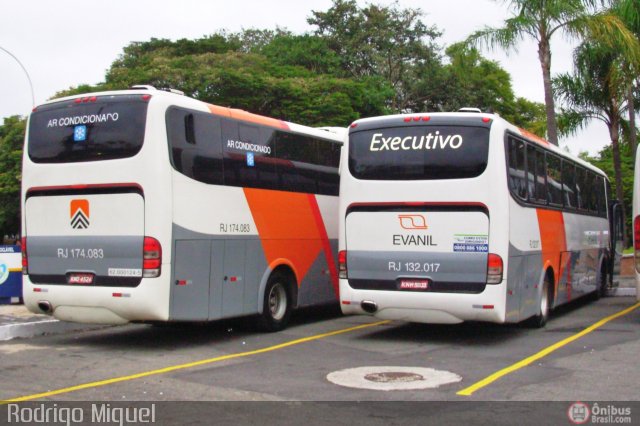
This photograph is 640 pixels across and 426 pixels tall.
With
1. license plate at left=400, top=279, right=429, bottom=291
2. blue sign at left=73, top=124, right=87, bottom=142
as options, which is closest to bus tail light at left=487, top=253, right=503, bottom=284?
license plate at left=400, top=279, right=429, bottom=291

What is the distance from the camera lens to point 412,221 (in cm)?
1183

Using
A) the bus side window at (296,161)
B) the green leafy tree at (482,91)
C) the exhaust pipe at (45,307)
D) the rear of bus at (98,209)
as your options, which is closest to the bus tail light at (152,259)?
the rear of bus at (98,209)

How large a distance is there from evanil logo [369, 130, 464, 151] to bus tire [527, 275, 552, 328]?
3565 mm

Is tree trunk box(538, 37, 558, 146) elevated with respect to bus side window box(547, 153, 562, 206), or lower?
elevated

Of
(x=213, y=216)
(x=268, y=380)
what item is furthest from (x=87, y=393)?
→ (x=213, y=216)

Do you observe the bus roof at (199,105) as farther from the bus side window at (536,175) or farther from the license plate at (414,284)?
the bus side window at (536,175)

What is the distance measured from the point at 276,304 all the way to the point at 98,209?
12.5 ft

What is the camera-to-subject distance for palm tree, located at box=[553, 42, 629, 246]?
23.9 m

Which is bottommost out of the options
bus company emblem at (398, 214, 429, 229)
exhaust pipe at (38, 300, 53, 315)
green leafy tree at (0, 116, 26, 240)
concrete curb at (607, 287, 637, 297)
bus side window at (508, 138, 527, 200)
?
concrete curb at (607, 287, 637, 297)

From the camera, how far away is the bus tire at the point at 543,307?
13.7 m

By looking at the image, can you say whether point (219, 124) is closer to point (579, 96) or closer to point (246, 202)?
point (246, 202)

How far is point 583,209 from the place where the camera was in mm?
17375

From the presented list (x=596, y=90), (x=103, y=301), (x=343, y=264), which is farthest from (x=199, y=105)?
(x=596, y=90)

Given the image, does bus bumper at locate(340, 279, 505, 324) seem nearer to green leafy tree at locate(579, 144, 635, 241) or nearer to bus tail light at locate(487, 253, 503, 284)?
bus tail light at locate(487, 253, 503, 284)
